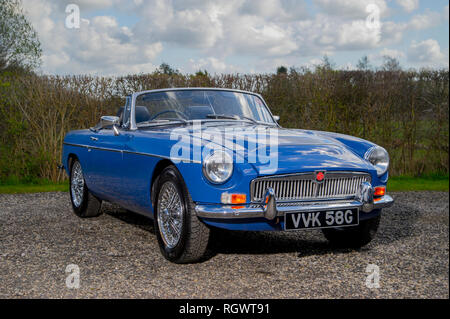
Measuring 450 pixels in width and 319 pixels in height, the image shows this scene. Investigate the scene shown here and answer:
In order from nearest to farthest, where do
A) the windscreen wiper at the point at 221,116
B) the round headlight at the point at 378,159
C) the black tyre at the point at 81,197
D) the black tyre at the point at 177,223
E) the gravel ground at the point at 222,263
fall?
the gravel ground at the point at 222,263 < the black tyre at the point at 177,223 < the round headlight at the point at 378,159 < the windscreen wiper at the point at 221,116 < the black tyre at the point at 81,197

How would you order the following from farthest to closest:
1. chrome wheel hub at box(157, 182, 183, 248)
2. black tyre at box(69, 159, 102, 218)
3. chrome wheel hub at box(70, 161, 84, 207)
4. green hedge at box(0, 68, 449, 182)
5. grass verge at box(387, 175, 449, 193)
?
green hedge at box(0, 68, 449, 182)
grass verge at box(387, 175, 449, 193)
chrome wheel hub at box(70, 161, 84, 207)
black tyre at box(69, 159, 102, 218)
chrome wheel hub at box(157, 182, 183, 248)

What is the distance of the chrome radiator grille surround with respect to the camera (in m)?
3.97

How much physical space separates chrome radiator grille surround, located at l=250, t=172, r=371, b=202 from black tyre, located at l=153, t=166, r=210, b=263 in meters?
0.52

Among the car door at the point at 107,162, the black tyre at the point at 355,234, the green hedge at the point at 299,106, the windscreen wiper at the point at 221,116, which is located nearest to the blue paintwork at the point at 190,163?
the car door at the point at 107,162

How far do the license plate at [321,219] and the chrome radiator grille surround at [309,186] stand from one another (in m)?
0.16

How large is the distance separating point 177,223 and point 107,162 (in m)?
1.62

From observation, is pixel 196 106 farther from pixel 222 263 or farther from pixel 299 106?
pixel 299 106

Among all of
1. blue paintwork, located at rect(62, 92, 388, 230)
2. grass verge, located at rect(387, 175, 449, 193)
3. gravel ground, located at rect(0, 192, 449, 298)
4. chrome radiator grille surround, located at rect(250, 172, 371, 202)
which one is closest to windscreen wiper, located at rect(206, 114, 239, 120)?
blue paintwork, located at rect(62, 92, 388, 230)

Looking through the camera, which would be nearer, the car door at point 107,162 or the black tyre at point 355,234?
the black tyre at point 355,234

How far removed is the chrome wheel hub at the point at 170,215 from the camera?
4.28 m

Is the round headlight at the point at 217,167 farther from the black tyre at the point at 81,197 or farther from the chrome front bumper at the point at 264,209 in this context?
the black tyre at the point at 81,197

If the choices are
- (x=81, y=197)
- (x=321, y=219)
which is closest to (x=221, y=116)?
(x=321, y=219)

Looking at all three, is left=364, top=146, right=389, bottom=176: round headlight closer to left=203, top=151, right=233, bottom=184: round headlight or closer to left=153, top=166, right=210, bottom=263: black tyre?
left=203, top=151, right=233, bottom=184: round headlight
